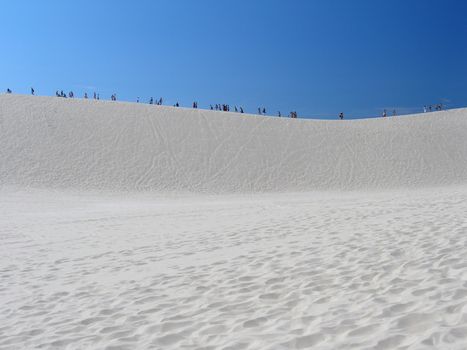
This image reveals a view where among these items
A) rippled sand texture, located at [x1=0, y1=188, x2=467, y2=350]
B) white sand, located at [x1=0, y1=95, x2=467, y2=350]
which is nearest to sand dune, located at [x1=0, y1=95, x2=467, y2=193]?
white sand, located at [x1=0, y1=95, x2=467, y2=350]

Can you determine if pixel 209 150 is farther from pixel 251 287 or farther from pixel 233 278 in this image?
pixel 251 287

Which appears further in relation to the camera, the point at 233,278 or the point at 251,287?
the point at 233,278

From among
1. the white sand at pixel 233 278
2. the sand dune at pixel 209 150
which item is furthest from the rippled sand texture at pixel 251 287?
the sand dune at pixel 209 150

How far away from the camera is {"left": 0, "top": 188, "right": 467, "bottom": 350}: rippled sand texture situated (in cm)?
441

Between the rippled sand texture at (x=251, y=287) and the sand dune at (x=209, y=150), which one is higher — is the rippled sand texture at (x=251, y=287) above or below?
below

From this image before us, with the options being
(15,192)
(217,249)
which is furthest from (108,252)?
(15,192)

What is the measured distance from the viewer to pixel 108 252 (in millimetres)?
9531

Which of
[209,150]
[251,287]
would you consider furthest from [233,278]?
[209,150]

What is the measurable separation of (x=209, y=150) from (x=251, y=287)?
106ft

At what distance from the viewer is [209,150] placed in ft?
125

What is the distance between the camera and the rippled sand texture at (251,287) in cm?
441

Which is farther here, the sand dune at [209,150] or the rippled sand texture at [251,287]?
the sand dune at [209,150]

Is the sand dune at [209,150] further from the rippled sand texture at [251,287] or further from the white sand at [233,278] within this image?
the rippled sand texture at [251,287]

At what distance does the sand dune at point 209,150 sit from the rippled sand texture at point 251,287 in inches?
845
